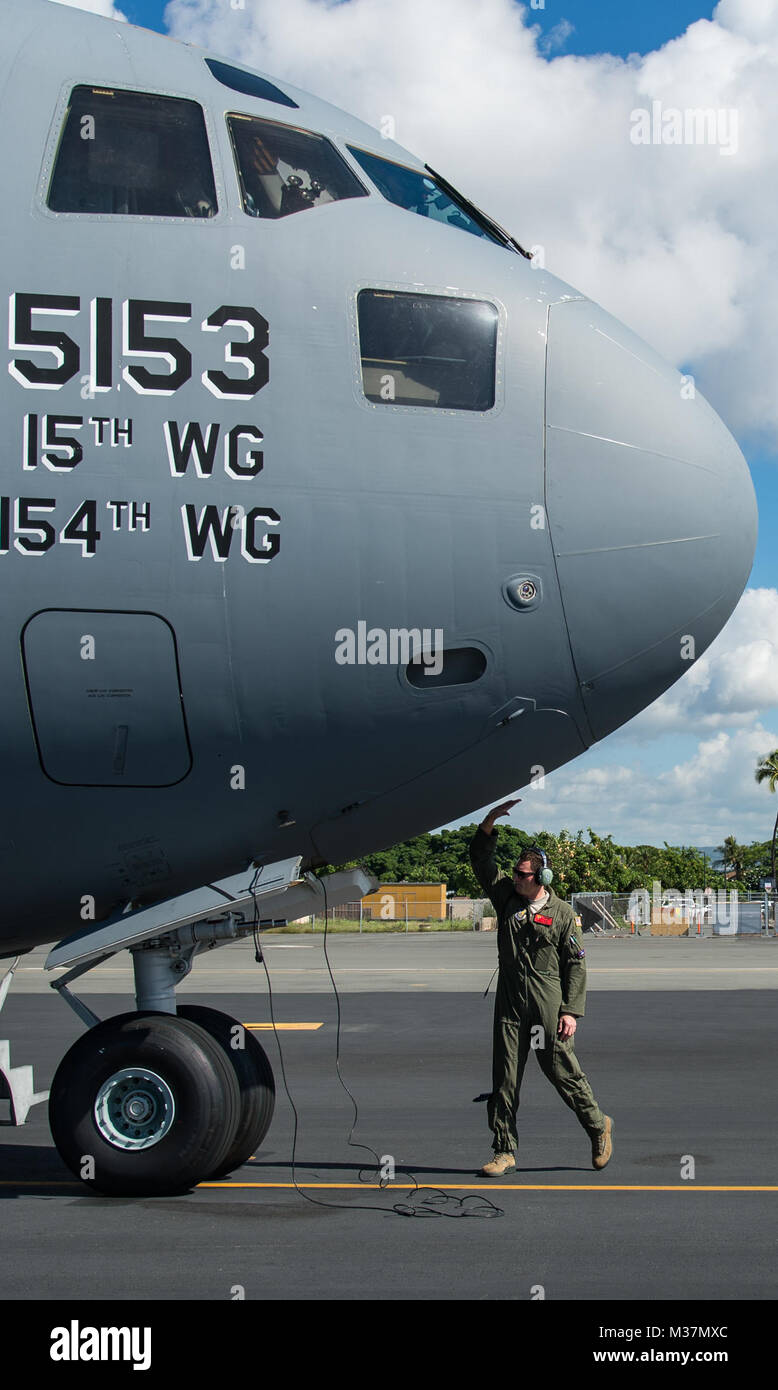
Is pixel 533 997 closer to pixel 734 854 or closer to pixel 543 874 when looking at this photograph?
pixel 543 874

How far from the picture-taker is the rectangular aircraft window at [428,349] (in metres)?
6.94

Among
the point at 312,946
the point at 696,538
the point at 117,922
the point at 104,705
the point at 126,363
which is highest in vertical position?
the point at 126,363

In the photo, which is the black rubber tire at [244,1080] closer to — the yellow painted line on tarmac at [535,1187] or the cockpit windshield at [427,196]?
the yellow painted line on tarmac at [535,1187]

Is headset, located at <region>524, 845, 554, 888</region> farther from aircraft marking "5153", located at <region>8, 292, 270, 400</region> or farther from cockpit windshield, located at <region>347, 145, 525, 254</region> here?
cockpit windshield, located at <region>347, 145, 525, 254</region>

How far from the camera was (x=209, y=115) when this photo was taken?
23.5ft

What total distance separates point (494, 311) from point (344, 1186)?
533 centimetres

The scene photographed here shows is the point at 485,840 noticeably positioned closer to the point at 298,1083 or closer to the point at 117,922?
the point at 117,922

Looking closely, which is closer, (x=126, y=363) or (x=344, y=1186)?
(x=126, y=363)

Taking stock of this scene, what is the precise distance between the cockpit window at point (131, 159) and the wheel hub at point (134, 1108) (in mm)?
4691

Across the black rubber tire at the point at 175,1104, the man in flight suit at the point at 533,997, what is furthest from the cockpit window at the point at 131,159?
the black rubber tire at the point at 175,1104

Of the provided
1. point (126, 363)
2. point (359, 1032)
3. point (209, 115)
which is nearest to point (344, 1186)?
point (126, 363)

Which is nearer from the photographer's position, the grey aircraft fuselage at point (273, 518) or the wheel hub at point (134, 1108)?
the grey aircraft fuselage at point (273, 518)

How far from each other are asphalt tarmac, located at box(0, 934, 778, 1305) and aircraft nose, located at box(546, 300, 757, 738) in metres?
2.82

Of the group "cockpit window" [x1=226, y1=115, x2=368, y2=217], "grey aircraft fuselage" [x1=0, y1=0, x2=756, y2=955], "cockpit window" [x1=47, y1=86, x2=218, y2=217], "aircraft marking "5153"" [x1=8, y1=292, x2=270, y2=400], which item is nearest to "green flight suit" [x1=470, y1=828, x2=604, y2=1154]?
"grey aircraft fuselage" [x1=0, y1=0, x2=756, y2=955]
